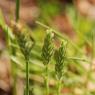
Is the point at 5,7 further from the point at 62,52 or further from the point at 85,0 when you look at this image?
the point at 62,52

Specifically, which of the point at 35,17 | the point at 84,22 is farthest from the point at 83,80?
the point at 35,17

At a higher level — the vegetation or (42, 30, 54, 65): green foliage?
(42, 30, 54, 65): green foliage

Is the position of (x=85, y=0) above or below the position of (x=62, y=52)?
below

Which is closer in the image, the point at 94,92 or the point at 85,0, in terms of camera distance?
the point at 94,92

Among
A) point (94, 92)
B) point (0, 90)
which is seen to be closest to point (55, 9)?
point (0, 90)

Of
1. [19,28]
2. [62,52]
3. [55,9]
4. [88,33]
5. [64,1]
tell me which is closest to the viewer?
[62,52]

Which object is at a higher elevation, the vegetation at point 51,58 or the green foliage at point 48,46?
the green foliage at point 48,46

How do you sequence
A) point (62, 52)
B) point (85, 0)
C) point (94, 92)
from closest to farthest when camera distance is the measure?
point (62, 52), point (94, 92), point (85, 0)

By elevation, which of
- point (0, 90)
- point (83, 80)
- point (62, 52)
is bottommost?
point (0, 90)

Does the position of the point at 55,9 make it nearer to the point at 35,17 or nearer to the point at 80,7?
the point at 35,17
